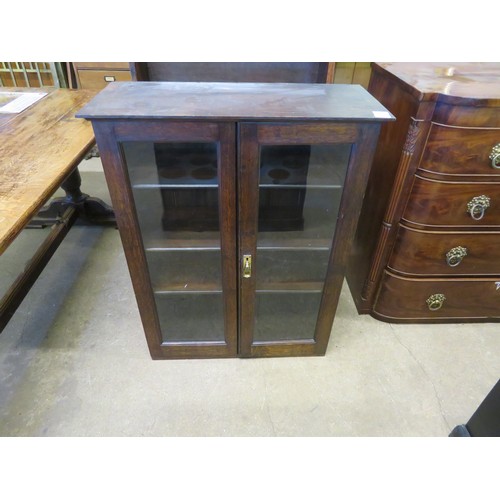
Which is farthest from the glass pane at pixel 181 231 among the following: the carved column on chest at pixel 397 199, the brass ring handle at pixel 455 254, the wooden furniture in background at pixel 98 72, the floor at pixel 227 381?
the wooden furniture in background at pixel 98 72

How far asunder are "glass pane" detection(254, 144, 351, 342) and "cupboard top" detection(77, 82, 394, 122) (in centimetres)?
12

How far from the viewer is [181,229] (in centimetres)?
133

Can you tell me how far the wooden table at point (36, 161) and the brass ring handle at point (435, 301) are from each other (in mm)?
1667

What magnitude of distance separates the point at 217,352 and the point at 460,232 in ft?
3.85

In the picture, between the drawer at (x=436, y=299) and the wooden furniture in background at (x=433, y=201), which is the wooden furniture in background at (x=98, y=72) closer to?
the wooden furniture in background at (x=433, y=201)

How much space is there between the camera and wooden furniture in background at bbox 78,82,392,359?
3.15ft

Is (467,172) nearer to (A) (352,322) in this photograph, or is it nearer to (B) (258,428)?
(A) (352,322)

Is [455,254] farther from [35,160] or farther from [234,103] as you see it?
[35,160]

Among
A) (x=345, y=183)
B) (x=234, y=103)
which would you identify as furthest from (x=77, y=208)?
(x=345, y=183)

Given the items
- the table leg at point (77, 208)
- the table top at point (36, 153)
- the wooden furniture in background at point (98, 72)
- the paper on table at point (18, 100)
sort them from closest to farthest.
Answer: the table top at point (36, 153) < the paper on table at point (18, 100) < the table leg at point (77, 208) < the wooden furniture in background at point (98, 72)

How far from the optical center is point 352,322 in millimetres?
1770

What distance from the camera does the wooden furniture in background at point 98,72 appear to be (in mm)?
2785

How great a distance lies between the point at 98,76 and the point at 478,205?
2.91m

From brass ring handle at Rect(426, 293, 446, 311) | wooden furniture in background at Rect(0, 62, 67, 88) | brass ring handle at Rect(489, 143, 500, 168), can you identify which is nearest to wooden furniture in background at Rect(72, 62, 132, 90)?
wooden furniture in background at Rect(0, 62, 67, 88)
